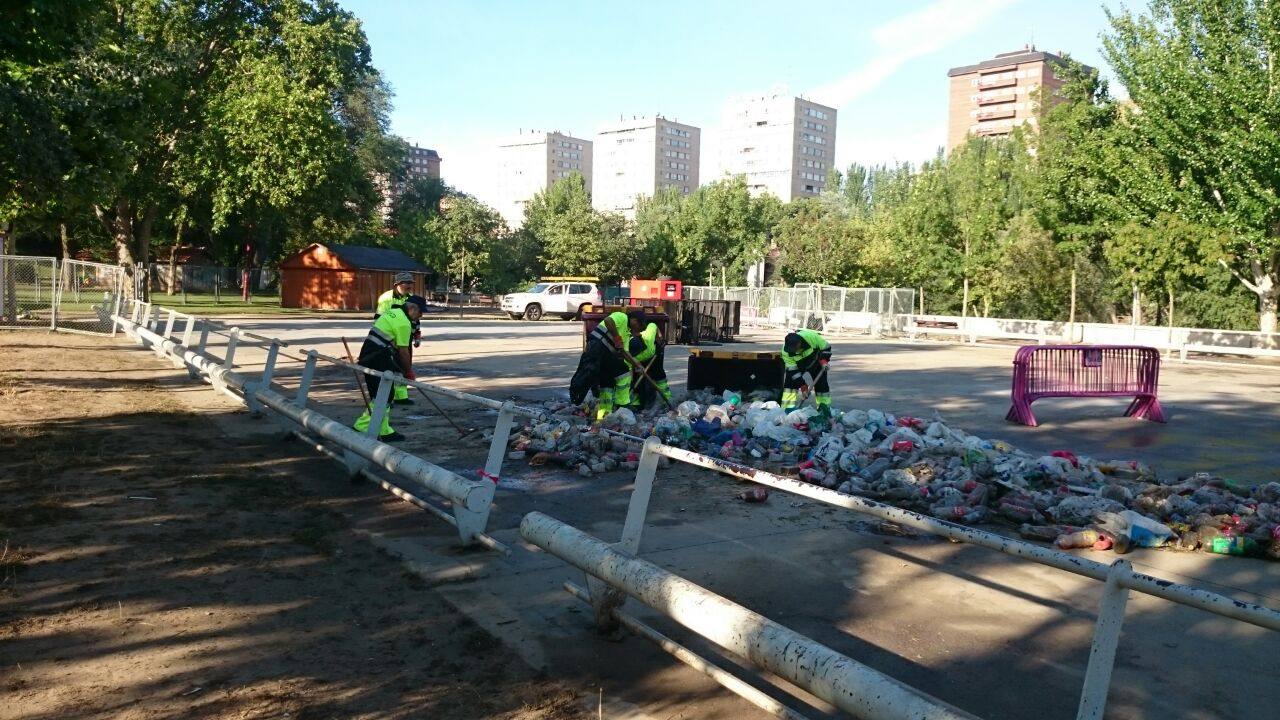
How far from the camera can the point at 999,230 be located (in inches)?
1679

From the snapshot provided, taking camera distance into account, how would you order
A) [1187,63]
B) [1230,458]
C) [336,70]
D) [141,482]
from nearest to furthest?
[141,482], [1230,458], [1187,63], [336,70]

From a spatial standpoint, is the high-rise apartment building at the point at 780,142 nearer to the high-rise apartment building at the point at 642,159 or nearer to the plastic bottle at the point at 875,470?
the high-rise apartment building at the point at 642,159

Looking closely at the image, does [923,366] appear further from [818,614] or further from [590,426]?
[818,614]

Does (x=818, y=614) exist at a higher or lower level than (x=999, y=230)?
lower

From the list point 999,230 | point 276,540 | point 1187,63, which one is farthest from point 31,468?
point 999,230

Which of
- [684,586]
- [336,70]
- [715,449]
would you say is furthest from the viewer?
[336,70]

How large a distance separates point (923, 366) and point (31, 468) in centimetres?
1744

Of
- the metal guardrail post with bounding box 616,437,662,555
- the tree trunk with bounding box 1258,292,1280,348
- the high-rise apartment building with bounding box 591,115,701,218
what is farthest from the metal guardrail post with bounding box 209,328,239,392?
the high-rise apartment building with bounding box 591,115,701,218

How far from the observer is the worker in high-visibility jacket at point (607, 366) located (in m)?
10.2

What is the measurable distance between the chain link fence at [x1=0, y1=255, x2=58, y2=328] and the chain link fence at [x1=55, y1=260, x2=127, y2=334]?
0.39 meters

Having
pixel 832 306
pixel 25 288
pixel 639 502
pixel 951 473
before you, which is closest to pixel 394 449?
pixel 639 502

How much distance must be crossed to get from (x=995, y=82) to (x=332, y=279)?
10742 cm

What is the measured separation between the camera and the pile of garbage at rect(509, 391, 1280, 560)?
6.25m

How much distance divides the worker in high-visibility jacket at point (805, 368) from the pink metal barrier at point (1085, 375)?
3.01m
